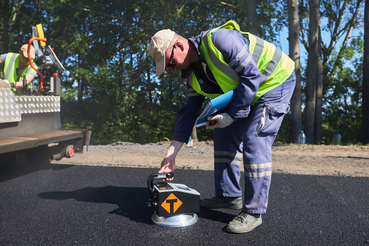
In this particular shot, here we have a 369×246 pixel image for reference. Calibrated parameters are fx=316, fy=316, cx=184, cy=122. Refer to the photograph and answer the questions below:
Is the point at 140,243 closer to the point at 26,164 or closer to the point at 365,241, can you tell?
the point at 365,241

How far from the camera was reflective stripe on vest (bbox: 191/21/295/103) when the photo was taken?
2.32m

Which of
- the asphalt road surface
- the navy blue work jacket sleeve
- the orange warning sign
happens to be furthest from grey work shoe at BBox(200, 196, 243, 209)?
the navy blue work jacket sleeve

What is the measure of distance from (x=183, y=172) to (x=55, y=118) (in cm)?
194

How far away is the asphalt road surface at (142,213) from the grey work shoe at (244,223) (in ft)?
0.14

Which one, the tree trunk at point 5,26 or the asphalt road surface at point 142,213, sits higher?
the tree trunk at point 5,26

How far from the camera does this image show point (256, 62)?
245 cm

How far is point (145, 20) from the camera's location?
1141 centimetres

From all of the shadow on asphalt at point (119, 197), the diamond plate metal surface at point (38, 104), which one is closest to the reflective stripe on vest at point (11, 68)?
the diamond plate metal surface at point (38, 104)

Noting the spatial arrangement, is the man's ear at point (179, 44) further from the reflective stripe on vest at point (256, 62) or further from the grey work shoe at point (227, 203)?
the grey work shoe at point (227, 203)

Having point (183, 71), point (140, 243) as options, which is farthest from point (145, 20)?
point (140, 243)

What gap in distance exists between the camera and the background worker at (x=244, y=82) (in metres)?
2.29

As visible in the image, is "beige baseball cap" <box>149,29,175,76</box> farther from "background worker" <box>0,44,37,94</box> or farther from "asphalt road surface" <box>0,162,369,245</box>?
"background worker" <box>0,44,37,94</box>

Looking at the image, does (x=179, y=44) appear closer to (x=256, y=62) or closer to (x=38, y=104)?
(x=256, y=62)

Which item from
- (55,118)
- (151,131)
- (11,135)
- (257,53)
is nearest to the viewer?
(257,53)
